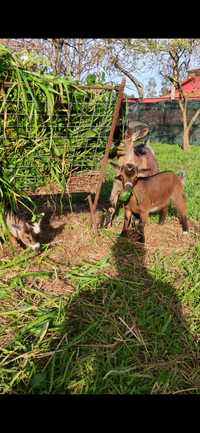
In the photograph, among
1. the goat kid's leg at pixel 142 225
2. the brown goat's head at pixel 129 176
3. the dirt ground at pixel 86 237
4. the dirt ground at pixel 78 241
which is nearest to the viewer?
the dirt ground at pixel 78 241

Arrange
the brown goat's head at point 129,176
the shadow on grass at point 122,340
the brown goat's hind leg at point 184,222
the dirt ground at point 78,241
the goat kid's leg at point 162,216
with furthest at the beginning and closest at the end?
the goat kid's leg at point 162,216 → the brown goat's hind leg at point 184,222 → the brown goat's head at point 129,176 → the dirt ground at point 78,241 → the shadow on grass at point 122,340

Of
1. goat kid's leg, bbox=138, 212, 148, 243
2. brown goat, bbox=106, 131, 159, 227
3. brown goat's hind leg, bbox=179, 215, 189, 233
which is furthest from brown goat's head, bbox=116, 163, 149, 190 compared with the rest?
brown goat's hind leg, bbox=179, 215, 189, 233

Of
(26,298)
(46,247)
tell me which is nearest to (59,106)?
(46,247)

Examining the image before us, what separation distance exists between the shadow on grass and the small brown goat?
1434mm

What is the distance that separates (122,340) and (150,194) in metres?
2.95

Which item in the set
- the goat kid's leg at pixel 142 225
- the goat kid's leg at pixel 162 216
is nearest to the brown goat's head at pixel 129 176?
the goat kid's leg at pixel 142 225

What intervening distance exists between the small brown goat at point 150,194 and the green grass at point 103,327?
1.09 m

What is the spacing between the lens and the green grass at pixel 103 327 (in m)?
3.12

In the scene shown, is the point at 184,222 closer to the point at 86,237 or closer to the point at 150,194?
the point at 150,194

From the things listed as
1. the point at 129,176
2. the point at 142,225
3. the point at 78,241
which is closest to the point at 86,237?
the point at 78,241

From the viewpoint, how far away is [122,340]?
3537mm

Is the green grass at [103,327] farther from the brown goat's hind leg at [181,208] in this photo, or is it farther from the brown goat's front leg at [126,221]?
the brown goat's hind leg at [181,208]

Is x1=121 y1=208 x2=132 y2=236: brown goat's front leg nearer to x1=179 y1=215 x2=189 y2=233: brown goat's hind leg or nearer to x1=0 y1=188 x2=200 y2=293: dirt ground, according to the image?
x1=0 y1=188 x2=200 y2=293: dirt ground

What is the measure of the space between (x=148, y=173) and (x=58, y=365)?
4406 mm
